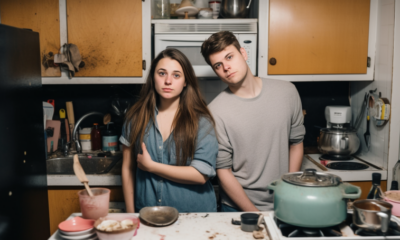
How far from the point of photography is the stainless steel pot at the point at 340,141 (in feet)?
7.90

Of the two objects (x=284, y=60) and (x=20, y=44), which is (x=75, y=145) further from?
(x=284, y=60)

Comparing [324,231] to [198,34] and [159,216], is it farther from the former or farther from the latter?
[198,34]

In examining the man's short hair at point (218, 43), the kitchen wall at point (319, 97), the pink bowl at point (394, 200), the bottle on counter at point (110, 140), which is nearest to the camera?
the pink bowl at point (394, 200)

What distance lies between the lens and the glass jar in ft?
7.97

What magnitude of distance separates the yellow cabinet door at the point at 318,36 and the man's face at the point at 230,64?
2.23ft

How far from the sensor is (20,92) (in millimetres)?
1434

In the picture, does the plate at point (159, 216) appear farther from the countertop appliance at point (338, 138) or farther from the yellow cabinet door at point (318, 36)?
the countertop appliance at point (338, 138)

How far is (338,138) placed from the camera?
2.41 meters

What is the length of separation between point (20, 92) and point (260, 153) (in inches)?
43.2

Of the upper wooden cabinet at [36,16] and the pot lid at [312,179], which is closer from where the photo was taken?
the pot lid at [312,179]

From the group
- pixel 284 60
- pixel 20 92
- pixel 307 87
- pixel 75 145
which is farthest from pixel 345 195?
pixel 75 145

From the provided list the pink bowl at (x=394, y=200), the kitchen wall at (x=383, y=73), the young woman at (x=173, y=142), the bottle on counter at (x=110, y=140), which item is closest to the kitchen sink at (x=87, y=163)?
the bottle on counter at (x=110, y=140)

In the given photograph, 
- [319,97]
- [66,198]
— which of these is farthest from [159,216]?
[319,97]

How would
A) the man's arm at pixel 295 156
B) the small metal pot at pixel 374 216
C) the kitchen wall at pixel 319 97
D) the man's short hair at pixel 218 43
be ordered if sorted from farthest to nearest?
the kitchen wall at pixel 319 97 → the man's arm at pixel 295 156 → the man's short hair at pixel 218 43 → the small metal pot at pixel 374 216
